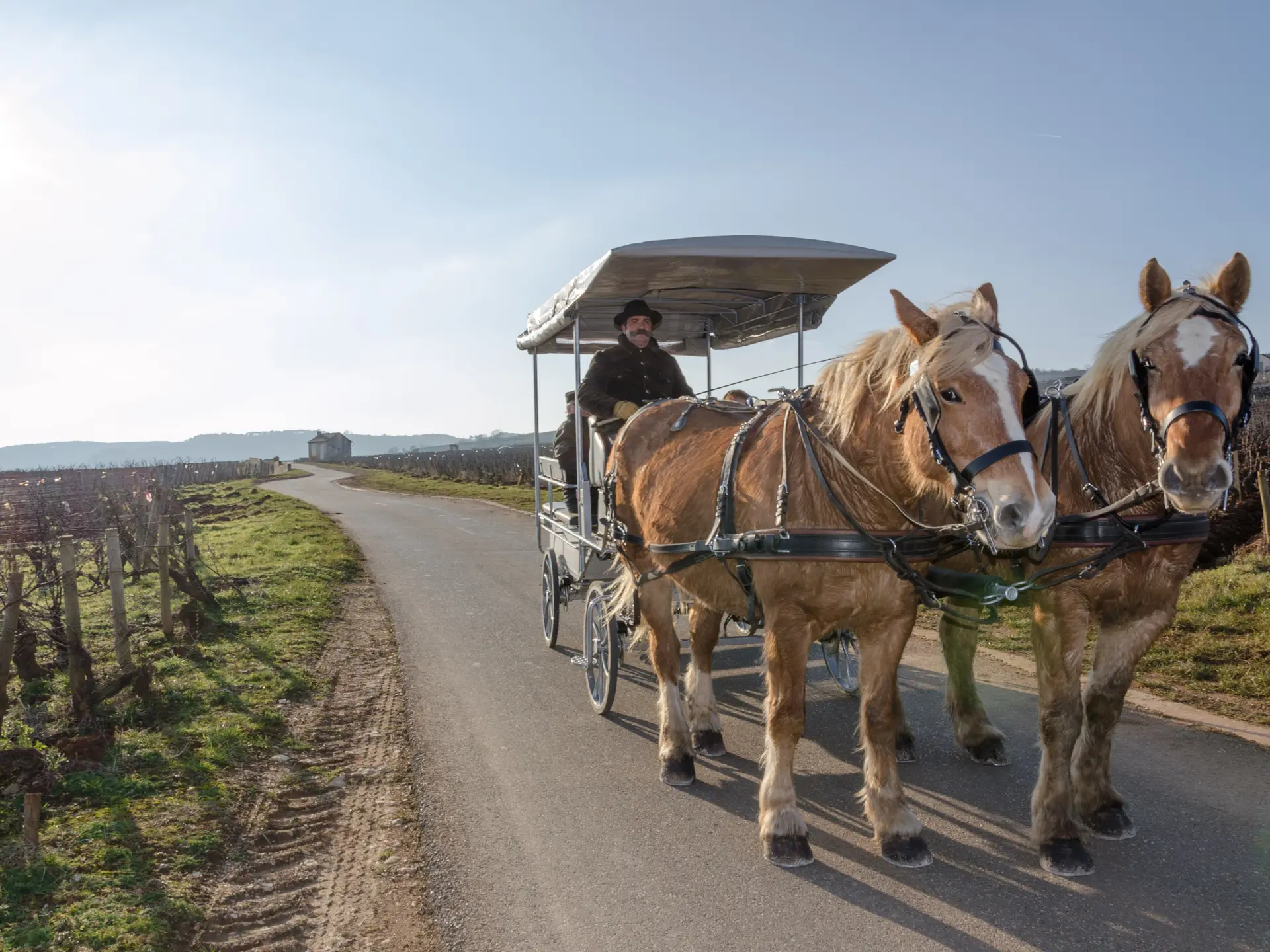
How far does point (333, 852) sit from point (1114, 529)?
366 centimetres

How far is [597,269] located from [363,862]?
3.49m

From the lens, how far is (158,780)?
4508 millimetres

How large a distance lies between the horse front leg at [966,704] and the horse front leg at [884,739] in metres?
1.10

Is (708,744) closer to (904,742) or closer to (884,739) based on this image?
(904,742)

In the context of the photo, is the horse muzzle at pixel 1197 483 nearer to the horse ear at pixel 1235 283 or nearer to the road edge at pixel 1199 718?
the horse ear at pixel 1235 283

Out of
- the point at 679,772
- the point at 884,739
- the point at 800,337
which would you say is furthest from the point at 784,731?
the point at 800,337

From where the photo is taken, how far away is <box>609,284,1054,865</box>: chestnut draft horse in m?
2.93

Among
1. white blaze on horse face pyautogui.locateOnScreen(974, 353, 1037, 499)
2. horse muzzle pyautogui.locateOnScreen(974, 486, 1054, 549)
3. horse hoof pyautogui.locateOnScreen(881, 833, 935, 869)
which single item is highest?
white blaze on horse face pyautogui.locateOnScreen(974, 353, 1037, 499)

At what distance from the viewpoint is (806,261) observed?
17.2 ft

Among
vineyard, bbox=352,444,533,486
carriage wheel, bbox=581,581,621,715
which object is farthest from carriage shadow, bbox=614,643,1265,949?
vineyard, bbox=352,444,533,486

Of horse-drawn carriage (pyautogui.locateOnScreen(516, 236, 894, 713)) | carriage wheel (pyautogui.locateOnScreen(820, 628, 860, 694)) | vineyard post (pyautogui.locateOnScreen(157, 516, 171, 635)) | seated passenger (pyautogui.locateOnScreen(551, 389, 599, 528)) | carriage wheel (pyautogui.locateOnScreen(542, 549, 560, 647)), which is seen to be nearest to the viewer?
horse-drawn carriage (pyautogui.locateOnScreen(516, 236, 894, 713))

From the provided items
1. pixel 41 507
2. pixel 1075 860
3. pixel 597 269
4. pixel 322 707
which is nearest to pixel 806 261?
pixel 597 269

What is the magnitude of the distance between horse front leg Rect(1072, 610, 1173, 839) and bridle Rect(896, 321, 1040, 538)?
3.91ft

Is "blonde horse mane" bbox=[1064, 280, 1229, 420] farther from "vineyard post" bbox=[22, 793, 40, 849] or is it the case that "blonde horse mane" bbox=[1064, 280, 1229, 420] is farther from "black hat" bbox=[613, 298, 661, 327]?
"vineyard post" bbox=[22, 793, 40, 849]
